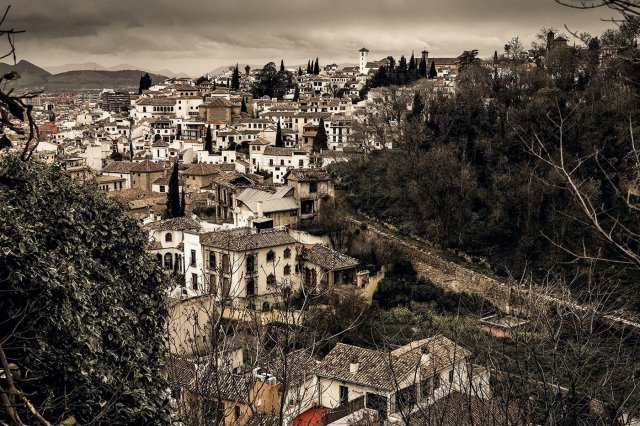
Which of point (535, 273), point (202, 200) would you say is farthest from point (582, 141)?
point (202, 200)

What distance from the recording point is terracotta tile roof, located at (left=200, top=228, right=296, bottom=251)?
22.5m

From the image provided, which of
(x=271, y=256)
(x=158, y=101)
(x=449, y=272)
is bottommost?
(x=449, y=272)

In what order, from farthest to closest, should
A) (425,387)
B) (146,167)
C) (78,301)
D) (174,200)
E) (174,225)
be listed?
1. (146,167)
2. (174,200)
3. (174,225)
4. (425,387)
5. (78,301)

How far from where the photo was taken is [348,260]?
951 inches

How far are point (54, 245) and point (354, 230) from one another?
2132cm

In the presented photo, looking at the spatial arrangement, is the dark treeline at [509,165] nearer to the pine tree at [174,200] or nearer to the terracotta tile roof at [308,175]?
the terracotta tile roof at [308,175]

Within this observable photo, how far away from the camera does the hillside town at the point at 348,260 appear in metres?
5.83

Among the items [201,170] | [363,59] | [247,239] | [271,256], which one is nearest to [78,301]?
[247,239]

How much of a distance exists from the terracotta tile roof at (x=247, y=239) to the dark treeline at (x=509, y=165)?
5382 millimetres

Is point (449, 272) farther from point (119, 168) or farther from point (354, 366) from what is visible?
point (119, 168)

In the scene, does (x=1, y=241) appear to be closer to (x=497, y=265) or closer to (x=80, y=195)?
(x=80, y=195)

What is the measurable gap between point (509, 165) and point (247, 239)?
393 inches

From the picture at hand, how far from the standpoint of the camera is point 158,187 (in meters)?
39.9

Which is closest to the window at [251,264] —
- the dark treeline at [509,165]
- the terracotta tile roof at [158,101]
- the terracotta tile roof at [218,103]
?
the dark treeline at [509,165]
